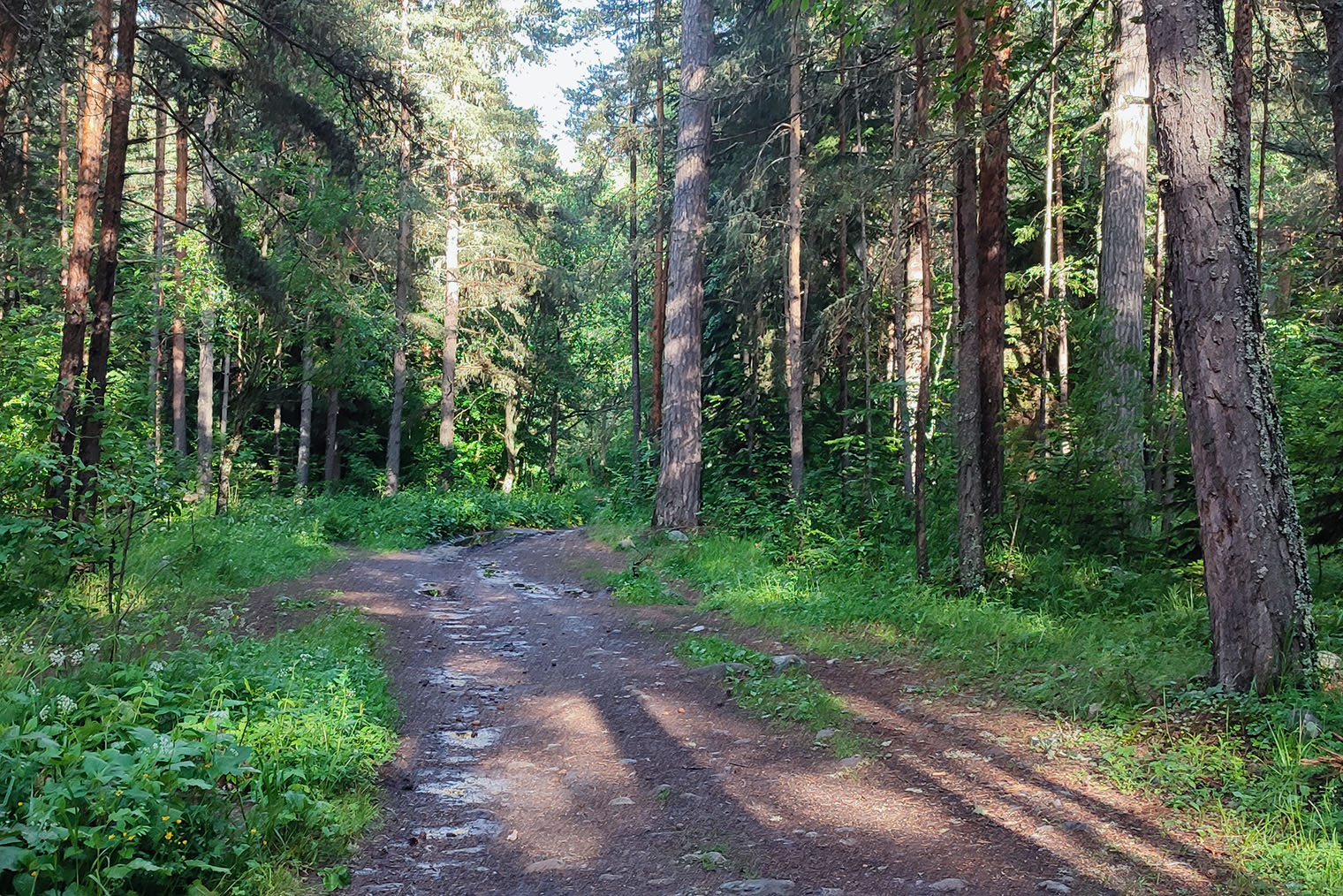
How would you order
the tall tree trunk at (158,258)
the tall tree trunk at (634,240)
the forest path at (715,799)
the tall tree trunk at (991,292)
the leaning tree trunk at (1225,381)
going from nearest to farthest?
the forest path at (715,799) < the leaning tree trunk at (1225,381) < the tall tree trunk at (991,292) < the tall tree trunk at (158,258) < the tall tree trunk at (634,240)

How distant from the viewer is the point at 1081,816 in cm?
415

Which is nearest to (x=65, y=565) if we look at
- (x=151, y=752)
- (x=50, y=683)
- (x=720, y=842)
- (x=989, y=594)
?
(x=50, y=683)

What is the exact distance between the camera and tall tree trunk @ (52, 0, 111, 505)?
8.98m

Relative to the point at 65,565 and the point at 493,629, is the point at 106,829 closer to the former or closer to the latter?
the point at 65,565

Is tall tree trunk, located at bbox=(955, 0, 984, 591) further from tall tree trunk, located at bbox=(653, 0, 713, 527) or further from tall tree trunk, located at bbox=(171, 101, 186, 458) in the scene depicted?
tall tree trunk, located at bbox=(171, 101, 186, 458)

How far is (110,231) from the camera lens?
30.8 ft

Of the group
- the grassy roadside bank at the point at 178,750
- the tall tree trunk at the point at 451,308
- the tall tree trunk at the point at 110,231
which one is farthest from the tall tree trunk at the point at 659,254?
the grassy roadside bank at the point at 178,750

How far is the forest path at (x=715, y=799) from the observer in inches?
146

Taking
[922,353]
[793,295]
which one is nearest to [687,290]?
[793,295]

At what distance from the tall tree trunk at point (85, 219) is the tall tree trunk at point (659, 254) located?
42.7 feet

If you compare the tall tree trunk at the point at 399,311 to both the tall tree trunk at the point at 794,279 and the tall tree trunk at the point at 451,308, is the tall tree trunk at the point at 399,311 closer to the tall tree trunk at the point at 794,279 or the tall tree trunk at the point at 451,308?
the tall tree trunk at the point at 451,308

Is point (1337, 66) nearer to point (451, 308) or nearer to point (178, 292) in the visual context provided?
point (178, 292)

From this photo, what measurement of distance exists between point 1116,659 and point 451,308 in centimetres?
2237

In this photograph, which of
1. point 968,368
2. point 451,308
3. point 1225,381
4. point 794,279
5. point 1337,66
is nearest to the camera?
point 1225,381
